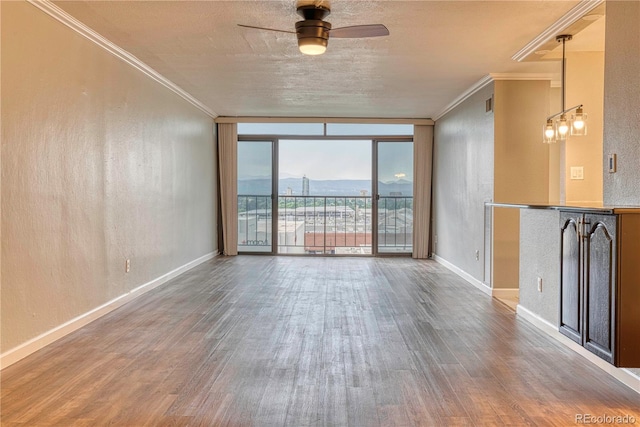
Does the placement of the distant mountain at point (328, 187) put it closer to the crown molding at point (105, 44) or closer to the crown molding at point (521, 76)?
the crown molding at point (105, 44)

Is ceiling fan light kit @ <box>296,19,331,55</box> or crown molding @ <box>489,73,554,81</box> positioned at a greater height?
crown molding @ <box>489,73,554,81</box>

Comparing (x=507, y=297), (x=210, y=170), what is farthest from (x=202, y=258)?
(x=507, y=297)

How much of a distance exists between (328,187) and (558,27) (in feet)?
17.1

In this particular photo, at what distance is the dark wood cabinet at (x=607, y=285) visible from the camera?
214 centimetres

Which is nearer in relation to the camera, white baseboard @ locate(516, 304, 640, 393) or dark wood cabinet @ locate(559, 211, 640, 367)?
dark wood cabinet @ locate(559, 211, 640, 367)

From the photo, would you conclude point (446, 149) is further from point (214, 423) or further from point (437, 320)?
point (214, 423)

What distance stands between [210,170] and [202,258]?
1.57 meters

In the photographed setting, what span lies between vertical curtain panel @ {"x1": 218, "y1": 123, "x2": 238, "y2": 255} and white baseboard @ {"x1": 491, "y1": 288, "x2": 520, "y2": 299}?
4657 mm

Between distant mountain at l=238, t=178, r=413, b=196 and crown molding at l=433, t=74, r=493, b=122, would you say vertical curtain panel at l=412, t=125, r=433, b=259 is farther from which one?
crown molding at l=433, t=74, r=493, b=122

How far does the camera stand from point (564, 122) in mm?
3562

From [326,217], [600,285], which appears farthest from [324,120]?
[600,285]

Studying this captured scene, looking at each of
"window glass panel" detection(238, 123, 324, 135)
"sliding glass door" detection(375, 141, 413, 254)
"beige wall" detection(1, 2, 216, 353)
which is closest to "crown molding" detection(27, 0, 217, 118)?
"beige wall" detection(1, 2, 216, 353)

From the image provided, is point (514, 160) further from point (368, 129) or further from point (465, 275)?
point (368, 129)

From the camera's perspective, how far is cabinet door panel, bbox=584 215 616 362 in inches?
86.8
